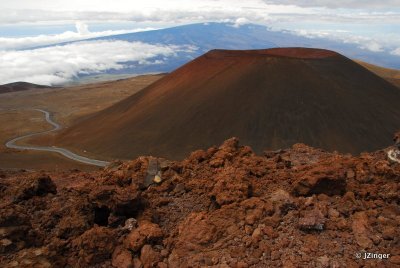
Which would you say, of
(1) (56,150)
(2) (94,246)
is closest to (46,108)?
(1) (56,150)

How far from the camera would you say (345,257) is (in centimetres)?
901

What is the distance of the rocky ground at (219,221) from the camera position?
9195mm

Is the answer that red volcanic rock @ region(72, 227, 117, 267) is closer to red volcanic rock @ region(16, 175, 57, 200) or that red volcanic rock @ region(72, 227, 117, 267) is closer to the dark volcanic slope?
red volcanic rock @ region(16, 175, 57, 200)

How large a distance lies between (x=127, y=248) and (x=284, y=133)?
171 ft

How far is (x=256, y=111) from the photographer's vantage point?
6366 centimetres

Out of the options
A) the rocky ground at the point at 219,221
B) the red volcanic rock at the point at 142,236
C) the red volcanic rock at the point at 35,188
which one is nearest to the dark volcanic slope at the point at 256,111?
the red volcanic rock at the point at 35,188

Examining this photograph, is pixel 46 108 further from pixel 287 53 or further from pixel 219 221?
pixel 219 221

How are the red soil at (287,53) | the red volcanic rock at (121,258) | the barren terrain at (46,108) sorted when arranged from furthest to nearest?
the red soil at (287,53) → the barren terrain at (46,108) → the red volcanic rock at (121,258)

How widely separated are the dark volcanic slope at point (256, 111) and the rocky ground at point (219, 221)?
4438 cm

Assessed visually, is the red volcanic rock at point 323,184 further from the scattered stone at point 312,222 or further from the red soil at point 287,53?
the red soil at point 287,53

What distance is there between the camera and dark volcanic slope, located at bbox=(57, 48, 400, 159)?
59.8 metres

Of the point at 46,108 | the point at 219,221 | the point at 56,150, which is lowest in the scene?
the point at 56,150

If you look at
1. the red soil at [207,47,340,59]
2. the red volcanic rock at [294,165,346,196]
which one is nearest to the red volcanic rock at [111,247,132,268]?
the red volcanic rock at [294,165,346,196]

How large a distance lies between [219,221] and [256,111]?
54415 millimetres
